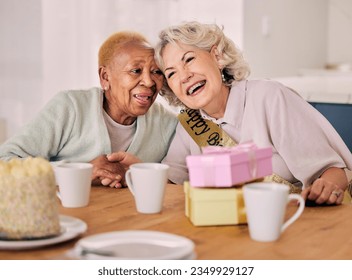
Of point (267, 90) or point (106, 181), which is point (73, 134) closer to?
point (106, 181)

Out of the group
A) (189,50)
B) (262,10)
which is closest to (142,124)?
(189,50)

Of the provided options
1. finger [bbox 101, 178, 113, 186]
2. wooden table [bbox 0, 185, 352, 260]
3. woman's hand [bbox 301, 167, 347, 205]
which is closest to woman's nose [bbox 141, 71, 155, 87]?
finger [bbox 101, 178, 113, 186]

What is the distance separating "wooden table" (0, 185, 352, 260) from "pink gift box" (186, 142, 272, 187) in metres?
0.09

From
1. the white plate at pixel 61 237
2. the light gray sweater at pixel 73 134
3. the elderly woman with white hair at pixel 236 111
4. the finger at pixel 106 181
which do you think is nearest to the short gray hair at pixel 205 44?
the elderly woman with white hair at pixel 236 111

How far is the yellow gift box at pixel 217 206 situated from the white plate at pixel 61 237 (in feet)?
0.65

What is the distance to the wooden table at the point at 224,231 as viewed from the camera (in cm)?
92

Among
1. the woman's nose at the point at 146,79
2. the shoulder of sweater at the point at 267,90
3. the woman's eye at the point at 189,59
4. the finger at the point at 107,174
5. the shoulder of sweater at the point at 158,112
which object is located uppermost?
the woman's eye at the point at 189,59

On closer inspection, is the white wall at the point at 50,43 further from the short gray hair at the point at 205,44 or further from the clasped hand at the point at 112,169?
the clasped hand at the point at 112,169

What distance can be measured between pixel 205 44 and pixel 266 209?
2.95 feet

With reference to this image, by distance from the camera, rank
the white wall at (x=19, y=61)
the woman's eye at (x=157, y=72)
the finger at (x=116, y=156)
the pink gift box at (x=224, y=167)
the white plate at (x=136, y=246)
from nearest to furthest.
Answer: the white plate at (x=136, y=246) < the pink gift box at (x=224, y=167) < the finger at (x=116, y=156) < the woman's eye at (x=157, y=72) < the white wall at (x=19, y=61)

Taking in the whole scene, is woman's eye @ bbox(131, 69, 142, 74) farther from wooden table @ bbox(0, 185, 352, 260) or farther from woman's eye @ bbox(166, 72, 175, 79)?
wooden table @ bbox(0, 185, 352, 260)

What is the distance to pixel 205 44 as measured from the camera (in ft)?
5.73

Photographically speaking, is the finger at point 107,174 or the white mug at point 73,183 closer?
the white mug at point 73,183
